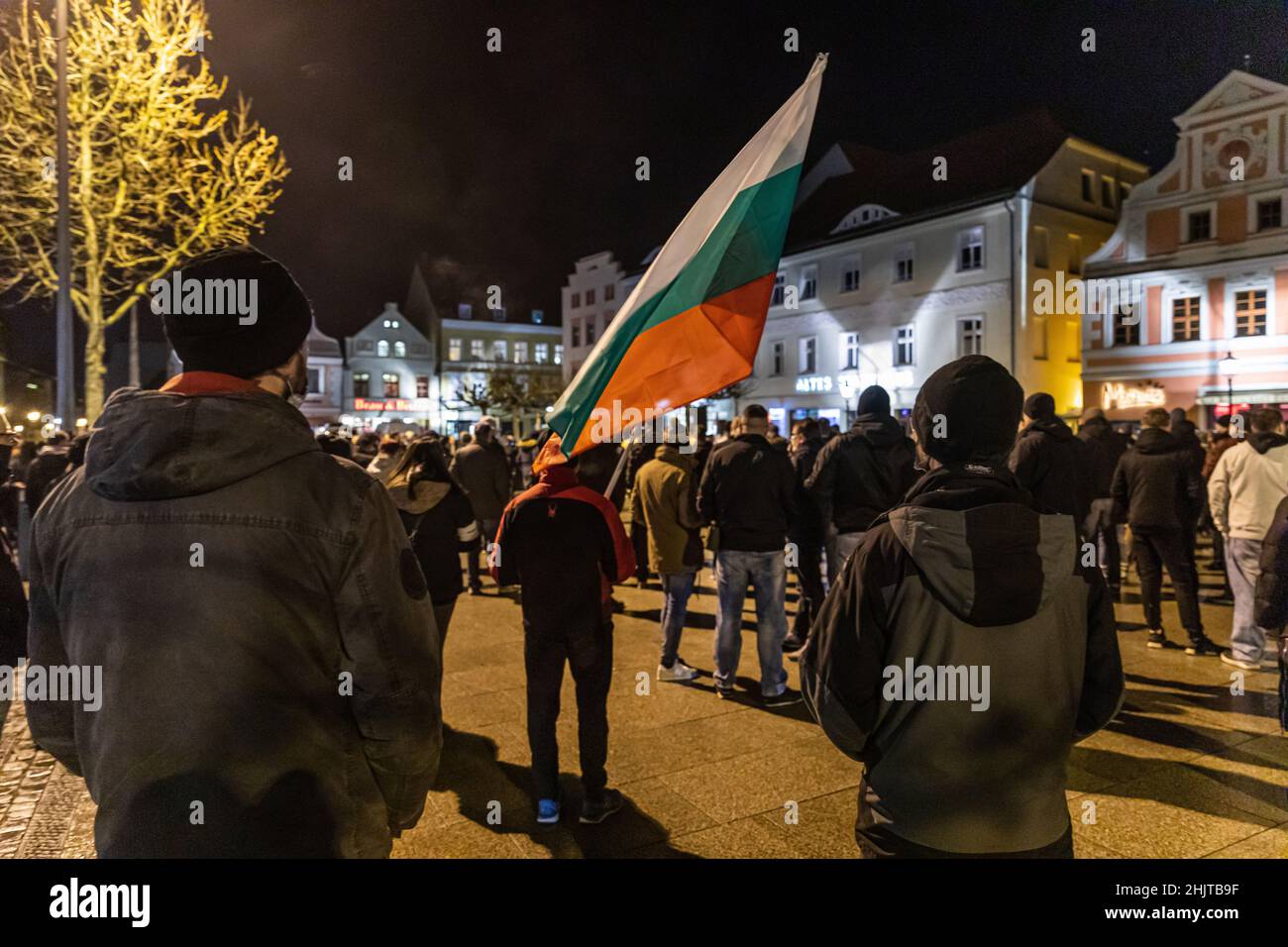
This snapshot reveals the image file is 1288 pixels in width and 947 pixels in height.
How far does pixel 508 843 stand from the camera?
3.96 m

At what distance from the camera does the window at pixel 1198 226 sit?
25.5 m

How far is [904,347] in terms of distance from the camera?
32469mm

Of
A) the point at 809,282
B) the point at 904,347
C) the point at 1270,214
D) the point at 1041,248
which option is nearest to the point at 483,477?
the point at 1270,214

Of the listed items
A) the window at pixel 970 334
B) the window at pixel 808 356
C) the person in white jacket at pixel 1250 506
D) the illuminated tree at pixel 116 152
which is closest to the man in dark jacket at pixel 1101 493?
the person in white jacket at pixel 1250 506

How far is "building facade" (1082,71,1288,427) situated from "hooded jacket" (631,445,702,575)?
22191 millimetres

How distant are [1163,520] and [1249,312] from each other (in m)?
22.5

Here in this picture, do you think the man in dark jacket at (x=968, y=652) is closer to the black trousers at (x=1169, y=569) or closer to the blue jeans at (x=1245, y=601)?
the blue jeans at (x=1245, y=601)

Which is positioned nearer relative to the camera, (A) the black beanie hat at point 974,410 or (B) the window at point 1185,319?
(A) the black beanie hat at point 974,410

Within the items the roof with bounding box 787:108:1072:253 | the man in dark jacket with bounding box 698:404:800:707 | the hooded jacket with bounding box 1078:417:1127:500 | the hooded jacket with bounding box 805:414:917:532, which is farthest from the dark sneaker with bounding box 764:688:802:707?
the roof with bounding box 787:108:1072:253

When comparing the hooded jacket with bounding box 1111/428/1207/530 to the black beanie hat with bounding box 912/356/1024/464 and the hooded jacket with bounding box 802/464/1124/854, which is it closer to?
the hooded jacket with bounding box 802/464/1124/854

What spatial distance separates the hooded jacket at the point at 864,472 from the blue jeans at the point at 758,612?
925 mm

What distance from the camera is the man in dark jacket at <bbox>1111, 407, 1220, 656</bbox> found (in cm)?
714

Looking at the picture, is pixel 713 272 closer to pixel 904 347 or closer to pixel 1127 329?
pixel 1127 329
